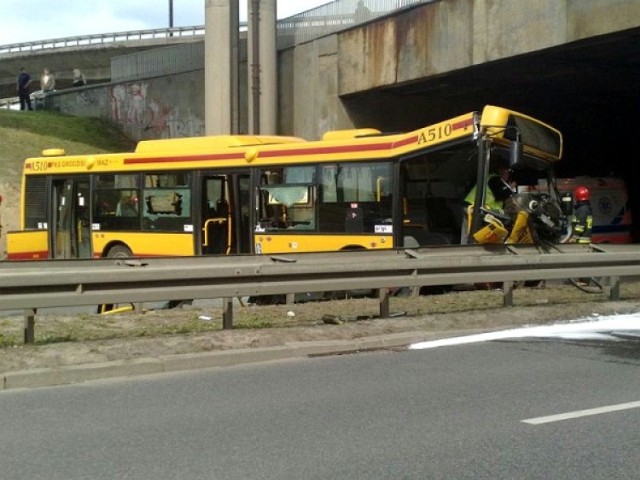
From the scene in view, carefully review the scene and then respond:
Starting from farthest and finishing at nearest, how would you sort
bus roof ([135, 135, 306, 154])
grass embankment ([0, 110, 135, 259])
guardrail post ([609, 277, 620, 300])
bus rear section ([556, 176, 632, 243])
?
grass embankment ([0, 110, 135, 259]) < bus rear section ([556, 176, 632, 243]) < bus roof ([135, 135, 306, 154]) < guardrail post ([609, 277, 620, 300])

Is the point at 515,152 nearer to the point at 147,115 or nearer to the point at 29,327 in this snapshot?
the point at 29,327

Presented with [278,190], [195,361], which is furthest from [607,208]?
[195,361]

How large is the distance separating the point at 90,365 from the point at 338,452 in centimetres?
343

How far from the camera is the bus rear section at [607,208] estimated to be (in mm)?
21125

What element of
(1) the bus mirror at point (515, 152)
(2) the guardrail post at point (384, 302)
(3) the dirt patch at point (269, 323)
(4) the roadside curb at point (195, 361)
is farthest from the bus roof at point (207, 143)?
(4) the roadside curb at point (195, 361)

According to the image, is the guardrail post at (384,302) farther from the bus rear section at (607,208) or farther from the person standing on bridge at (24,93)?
the person standing on bridge at (24,93)

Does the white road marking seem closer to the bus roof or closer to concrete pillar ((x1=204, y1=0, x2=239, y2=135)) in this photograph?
the bus roof

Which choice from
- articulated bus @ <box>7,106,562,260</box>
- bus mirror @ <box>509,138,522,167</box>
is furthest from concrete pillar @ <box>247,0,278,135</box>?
bus mirror @ <box>509,138,522,167</box>

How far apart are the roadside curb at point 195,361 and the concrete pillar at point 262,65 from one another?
14638 millimetres

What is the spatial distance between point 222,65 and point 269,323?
1512 centimetres

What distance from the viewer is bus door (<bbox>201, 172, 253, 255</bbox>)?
15.3 metres

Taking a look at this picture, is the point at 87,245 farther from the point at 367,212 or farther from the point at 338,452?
the point at 338,452

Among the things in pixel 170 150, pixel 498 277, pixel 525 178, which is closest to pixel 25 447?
pixel 498 277

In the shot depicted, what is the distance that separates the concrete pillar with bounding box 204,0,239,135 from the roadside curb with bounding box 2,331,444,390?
1528 cm
